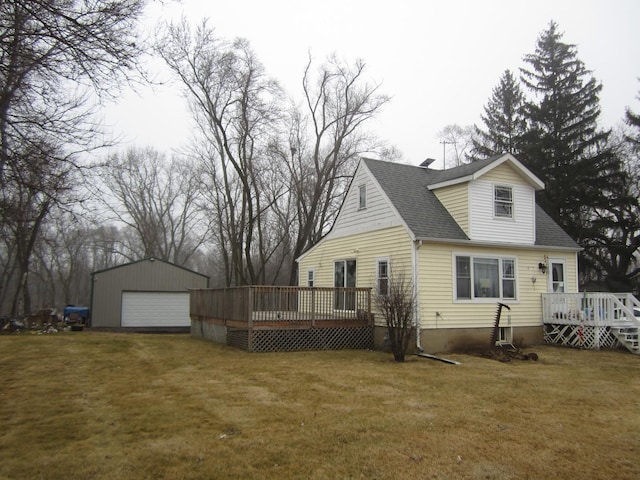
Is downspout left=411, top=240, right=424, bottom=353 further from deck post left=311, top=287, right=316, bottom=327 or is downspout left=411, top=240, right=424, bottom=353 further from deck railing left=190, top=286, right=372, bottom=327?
deck post left=311, top=287, right=316, bottom=327

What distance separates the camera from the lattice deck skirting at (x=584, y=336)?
14047 millimetres

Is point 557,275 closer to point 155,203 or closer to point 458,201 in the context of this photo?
Answer: point 458,201

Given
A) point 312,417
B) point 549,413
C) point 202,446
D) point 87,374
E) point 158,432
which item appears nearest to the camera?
point 202,446

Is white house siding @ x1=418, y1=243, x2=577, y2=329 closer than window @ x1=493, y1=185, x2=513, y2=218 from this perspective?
Yes

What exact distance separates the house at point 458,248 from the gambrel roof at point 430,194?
40 mm

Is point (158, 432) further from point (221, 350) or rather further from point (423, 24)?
point (423, 24)

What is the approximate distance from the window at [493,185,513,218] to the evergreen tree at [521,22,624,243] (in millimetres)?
15338

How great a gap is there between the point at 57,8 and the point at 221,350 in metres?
9.65

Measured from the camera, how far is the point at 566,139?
28516 millimetres

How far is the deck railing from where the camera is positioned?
1293 centimetres

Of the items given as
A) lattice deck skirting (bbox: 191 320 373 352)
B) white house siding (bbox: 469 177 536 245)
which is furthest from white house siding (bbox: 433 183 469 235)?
lattice deck skirting (bbox: 191 320 373 352)

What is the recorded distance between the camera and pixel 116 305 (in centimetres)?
2539

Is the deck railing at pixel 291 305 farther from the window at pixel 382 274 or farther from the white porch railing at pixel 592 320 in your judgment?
the white porch railing at pixel 592 320

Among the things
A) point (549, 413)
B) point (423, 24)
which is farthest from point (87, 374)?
point (423, 24)
